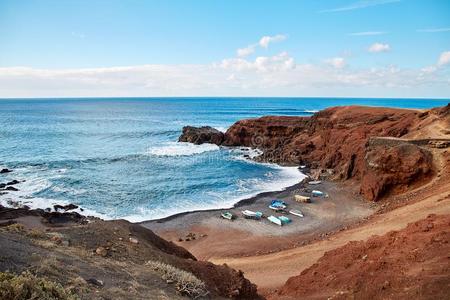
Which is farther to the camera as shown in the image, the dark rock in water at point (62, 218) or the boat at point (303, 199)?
the boat at point (303, 199)

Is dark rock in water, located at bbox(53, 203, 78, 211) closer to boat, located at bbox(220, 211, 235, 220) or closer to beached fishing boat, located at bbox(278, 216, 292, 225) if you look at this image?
boat, located at bbox(220, 211, 235, 220)

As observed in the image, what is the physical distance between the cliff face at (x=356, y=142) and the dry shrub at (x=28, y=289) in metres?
31.3

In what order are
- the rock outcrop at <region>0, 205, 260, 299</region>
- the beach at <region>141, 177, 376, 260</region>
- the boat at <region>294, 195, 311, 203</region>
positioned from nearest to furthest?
1. the rock outcrop at <region>0, 205, 260, 299</region>
2. the beach at <region>141, 177, 376, 260</region>
3. the boat at <region>294, 195, 311, 203</region>

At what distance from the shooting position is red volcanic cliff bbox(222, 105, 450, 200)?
3303 centimetres

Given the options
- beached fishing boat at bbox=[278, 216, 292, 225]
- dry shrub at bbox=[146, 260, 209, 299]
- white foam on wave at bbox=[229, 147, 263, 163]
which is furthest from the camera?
white foam on wave at bbox=[229, 147, 263, 163]

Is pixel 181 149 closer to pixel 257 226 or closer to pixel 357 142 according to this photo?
pixel 357 142

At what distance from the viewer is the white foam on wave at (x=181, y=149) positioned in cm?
6241

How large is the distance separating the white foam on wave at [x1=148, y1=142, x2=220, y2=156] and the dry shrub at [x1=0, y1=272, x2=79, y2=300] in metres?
54.3

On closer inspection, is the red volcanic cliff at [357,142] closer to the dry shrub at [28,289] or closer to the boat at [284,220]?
the boat at [284,220]

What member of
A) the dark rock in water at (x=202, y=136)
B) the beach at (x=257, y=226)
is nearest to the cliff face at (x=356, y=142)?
the dark rock in water at (x=202, y=136)

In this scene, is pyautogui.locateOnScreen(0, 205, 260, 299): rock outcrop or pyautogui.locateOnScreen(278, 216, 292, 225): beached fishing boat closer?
pyautogui.locateOnScreen(0, 205, 260, 299): rock outcrop

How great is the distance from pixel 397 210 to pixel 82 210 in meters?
26.3

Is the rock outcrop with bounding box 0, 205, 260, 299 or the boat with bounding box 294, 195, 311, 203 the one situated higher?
the rock outcrop with bounding box 0, 205, 260, 299

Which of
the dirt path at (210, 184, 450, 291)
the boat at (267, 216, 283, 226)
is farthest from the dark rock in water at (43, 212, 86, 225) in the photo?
the boat at (267, 216, 283, 226)
